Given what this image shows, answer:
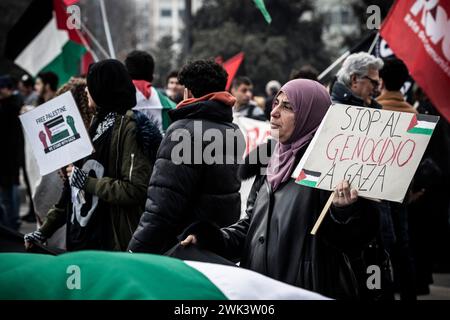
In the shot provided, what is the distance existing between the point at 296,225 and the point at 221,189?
3.35 ft

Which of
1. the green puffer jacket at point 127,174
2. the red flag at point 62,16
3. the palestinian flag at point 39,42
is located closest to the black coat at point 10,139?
the palestinian flag at point 39,42

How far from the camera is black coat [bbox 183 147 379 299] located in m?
3.84

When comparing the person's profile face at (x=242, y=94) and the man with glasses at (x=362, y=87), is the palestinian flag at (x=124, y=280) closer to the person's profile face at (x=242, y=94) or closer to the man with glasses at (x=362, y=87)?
the man with glasses at (x=362, y=87)

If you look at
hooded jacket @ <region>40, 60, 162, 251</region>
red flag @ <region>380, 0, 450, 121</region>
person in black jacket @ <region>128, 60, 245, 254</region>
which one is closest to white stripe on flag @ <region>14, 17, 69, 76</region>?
red flag @ <region>380, 0, 450, 121</region>

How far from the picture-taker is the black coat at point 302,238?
3.84 metres

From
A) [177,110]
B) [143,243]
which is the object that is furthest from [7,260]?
[177,110]

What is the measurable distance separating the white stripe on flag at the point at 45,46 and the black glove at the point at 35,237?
667 centimetres

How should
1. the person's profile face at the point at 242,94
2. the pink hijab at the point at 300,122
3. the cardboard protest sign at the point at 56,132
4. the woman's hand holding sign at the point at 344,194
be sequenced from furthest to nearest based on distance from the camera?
the person's profile face at the point at 242,94 < the cardboard protest sign at the point at 56,132 < the pink hijab at the point at 300,122 < the woman's hand holding sign at the point at 344,194

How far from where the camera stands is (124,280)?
2.66 metres

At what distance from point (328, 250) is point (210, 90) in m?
1.51

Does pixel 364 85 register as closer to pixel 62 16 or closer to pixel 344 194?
pixel 344 194

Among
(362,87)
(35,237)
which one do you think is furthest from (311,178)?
(362,87)

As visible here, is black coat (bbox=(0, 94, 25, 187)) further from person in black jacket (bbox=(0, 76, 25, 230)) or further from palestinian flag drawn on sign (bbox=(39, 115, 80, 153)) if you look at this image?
palestinian flag drawn on sign (bbox=(39, 115, 80, 153))

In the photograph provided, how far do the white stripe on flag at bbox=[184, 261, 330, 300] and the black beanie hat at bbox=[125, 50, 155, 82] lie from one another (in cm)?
471
